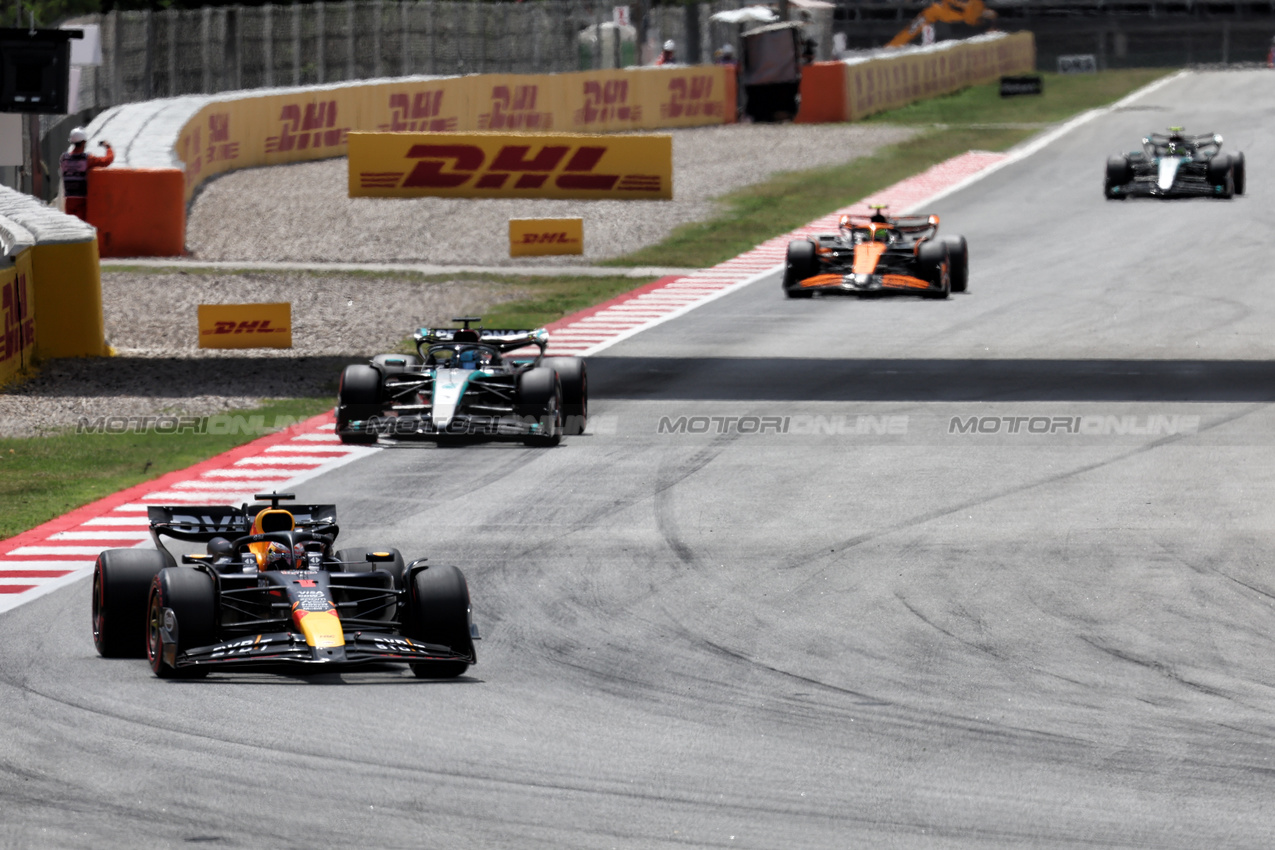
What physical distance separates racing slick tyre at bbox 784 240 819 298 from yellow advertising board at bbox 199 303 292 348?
24.5ft

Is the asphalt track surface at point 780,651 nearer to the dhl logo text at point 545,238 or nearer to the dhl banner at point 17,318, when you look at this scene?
the dhl banner at point 17,318

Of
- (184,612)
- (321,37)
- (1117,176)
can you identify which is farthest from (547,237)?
(184,612)

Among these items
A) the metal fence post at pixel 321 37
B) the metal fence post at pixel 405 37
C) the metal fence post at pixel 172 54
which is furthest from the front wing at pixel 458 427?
the metal fence post at pixel 405 37

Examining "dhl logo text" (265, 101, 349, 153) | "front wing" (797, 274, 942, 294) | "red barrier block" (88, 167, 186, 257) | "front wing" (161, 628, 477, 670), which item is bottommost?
"front wing" (161, 628, 477, 670)

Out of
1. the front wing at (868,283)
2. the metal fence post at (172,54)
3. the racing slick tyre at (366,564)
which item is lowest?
the racing slick tyre at (366,564)

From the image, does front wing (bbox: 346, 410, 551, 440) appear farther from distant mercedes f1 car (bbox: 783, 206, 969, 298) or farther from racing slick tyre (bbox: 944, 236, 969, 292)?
racing slick tyre (bbox: 944, 236, 969, 292)

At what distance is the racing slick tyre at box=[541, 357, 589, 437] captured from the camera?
1956 centimetres

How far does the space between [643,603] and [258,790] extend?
4409mm

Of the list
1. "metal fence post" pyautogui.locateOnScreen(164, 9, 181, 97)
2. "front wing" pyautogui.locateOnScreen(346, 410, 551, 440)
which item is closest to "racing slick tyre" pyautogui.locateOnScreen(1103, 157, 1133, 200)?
"metal fence post" pyautogui.locateOnScreen(164, 9, 181, 97)

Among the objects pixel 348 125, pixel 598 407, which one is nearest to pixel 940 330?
pixel 598 407

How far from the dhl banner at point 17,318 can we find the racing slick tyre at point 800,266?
10.4m

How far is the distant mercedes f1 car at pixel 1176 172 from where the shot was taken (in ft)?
126

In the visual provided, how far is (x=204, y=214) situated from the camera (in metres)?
37.2

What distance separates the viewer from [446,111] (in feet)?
155
